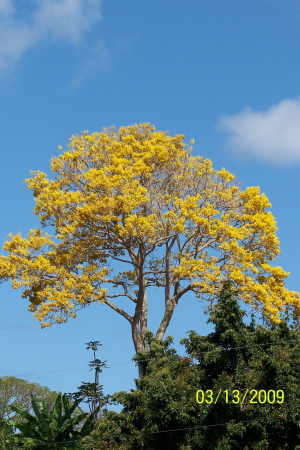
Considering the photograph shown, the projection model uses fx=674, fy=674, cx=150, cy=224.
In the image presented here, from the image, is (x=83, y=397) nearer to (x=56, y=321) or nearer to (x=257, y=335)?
(x=56, y=321)

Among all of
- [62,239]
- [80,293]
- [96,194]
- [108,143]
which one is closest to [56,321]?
[80,293]

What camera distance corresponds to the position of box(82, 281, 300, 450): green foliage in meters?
15.4

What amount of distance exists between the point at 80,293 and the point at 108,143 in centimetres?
508

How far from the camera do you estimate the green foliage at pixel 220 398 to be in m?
15.4

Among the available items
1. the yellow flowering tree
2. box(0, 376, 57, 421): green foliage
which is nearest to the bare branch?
the yellow flowering tree

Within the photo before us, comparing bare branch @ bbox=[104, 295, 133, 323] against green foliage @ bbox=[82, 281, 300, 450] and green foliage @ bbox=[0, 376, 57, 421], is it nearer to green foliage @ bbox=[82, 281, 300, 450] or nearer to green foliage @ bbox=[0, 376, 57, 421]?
green foliage @ bbox=[82, 281, 300, 450]

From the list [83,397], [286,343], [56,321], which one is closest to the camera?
[286,343]

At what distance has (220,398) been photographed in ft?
50.7

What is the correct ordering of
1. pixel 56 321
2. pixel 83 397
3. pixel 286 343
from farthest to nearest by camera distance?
pixel 83 397, pixel 56 321, pixel 286 343

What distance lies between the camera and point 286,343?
16.8m

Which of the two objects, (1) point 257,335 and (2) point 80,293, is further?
(2) point 80,293
